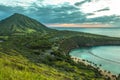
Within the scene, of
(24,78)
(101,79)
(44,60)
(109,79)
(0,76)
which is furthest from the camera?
(44,60)

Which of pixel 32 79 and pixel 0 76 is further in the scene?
pixel 32 79

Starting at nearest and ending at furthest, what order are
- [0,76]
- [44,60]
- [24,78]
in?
[0,76]
[24,78]
[44,60]

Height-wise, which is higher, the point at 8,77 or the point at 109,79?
the point at 8,77

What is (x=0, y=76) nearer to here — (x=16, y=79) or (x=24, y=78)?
(x=16, y=79)

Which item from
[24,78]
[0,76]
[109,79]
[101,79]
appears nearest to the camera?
[0,76]

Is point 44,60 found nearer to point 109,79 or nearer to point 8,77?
point 109,79

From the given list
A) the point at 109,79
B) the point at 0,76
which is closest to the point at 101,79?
the point at 109,79

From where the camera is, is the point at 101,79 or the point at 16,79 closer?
the point at 16,79

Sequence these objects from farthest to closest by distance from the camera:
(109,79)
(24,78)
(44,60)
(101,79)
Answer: (44,60), (109,79), (101,79), (24,78)

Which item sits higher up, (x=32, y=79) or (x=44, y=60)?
(x=32, y=79)

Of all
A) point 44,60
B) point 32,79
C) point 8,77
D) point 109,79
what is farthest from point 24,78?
point 44,60
